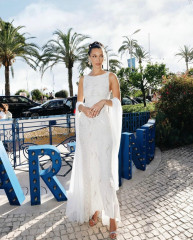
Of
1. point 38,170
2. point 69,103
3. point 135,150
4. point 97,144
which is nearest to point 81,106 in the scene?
point 97,144

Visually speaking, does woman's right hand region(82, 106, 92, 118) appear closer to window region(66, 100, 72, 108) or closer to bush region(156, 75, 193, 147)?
bush region(156, 75, 193, 147)

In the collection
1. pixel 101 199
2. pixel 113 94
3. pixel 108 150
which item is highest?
pixel 113 94

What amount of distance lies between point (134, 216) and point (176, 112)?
16.5ft

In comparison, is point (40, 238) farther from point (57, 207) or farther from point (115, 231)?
point (115, 231)

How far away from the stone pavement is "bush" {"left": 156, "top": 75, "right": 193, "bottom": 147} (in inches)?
98.2

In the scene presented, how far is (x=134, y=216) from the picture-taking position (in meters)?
2.66

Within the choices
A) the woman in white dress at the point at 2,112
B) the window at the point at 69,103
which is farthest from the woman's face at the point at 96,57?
the window at the point at 69,103

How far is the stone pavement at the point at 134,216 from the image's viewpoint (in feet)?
7.59

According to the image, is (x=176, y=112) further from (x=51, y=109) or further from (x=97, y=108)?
(x=51, y=109)

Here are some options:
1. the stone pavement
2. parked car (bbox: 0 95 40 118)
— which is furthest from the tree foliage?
the stone pavement

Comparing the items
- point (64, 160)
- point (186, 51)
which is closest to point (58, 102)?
point (64, 160)

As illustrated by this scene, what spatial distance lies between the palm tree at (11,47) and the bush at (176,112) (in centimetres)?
1424

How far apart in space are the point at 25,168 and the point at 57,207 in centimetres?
210

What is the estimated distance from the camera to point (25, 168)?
470 cm
